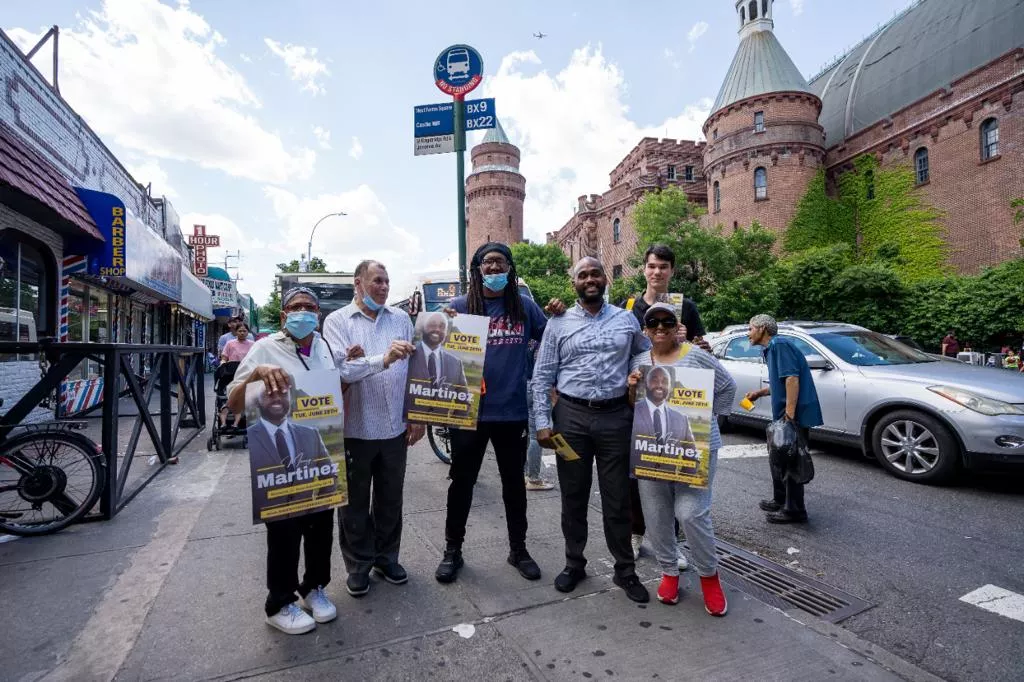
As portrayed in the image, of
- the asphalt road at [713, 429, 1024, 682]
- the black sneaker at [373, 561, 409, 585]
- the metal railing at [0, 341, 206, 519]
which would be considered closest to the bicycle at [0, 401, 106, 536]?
the metal railing at [0, 341, 206, 519]

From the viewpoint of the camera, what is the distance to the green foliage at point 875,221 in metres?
27.9

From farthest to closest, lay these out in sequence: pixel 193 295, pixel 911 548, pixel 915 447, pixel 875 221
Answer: pixel 875 221 → pixel 193 295 → pixel 915 447 → pixel 911 548

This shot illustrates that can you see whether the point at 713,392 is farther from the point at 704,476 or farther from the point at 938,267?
the point at 938,267

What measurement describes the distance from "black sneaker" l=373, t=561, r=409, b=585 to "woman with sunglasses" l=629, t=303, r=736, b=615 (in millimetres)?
1488

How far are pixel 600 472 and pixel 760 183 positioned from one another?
117 ft

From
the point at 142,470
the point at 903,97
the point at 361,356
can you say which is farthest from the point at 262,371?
the point at 903,97

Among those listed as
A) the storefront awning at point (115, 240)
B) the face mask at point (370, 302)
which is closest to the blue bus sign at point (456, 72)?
the face mask at point (370, 302)

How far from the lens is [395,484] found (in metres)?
3.32

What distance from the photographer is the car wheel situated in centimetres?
546

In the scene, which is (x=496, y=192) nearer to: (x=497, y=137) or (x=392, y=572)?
(x=497, y=137)

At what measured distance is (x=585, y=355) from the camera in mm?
3205

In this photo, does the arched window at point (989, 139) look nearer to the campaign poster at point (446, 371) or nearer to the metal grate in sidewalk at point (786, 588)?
the metal grate in sidewalk at point (786, 588)

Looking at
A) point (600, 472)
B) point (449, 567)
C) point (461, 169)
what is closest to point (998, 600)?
point (600, 472)

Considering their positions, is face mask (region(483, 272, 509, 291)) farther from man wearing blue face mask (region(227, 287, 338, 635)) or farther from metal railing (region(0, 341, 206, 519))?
metal railing (region(0, 341, 206, 519))
